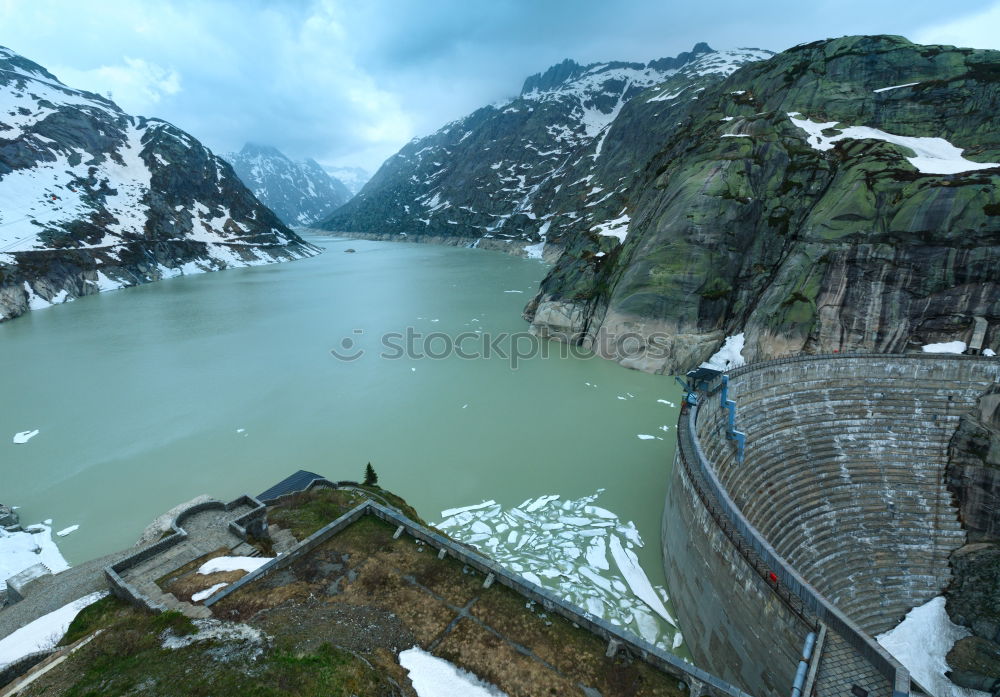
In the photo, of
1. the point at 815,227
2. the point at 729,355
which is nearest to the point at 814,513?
the point at 729,355

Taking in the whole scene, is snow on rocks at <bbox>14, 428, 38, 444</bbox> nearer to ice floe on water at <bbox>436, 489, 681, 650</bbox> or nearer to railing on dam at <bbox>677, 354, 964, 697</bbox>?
ice floe on water at <bbox>436, 489, 681, 650</bbox>

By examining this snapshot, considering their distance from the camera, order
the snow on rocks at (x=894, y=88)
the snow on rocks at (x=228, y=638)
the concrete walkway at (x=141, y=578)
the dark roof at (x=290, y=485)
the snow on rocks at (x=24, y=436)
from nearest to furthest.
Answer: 1. the snow on rocks at (x=228, y=638)
2. the concrete walkway at (x=141, y=578)
3. the dark roof at (x=290, y=485)
4. the snow on rocks at (x=24, y=436)
5. the snow on rocks at (x=894, y=88)

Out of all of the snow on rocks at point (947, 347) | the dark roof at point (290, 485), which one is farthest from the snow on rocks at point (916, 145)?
the dark roof at point (290, 485)

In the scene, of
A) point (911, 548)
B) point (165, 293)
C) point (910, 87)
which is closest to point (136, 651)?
point (911, 548)

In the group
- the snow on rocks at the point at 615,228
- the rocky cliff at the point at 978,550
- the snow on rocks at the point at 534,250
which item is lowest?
the rocky cliff at the point at 978,550

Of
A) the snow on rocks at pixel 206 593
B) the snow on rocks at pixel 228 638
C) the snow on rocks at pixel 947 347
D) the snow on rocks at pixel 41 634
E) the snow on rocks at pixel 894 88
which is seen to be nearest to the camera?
the snow on rocks at pixel 228 638

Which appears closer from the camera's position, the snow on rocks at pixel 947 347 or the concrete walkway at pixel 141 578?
the concrete walkway at pixel 141 578

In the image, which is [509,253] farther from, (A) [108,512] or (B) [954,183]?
(A) [108,512]

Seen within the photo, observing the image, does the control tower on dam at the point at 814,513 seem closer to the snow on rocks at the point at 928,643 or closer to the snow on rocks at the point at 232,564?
the snow on rocks at the point at 928,643
